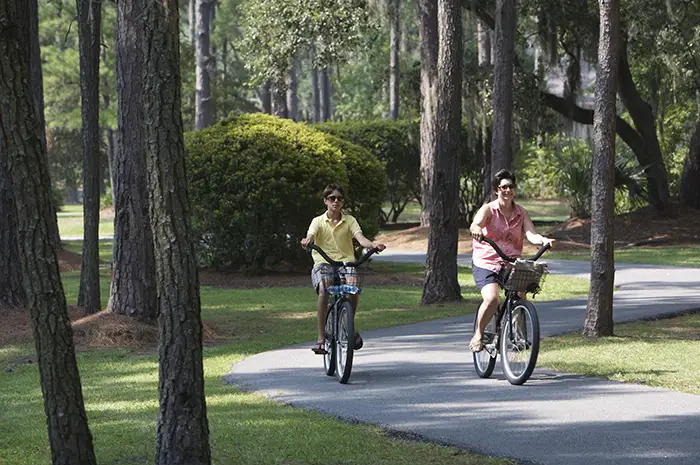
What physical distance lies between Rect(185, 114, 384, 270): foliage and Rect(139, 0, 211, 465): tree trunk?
15718 millimetres

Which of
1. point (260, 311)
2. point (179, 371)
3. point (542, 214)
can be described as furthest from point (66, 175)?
point (179, 371)

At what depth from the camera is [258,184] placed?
22.0 metres

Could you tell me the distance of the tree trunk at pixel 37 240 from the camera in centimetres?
596

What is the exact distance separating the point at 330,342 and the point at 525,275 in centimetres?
199

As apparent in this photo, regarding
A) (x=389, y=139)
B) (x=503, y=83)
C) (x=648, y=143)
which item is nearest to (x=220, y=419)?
(x=503, y=83)

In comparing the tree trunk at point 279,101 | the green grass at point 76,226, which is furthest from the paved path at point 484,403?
the green grass at point 76,226

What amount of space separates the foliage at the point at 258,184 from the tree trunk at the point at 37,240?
51.6 ft

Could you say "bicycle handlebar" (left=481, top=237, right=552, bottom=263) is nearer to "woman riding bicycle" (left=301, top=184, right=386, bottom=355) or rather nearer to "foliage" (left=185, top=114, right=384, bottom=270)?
"woman riding bicycle" (left=301, top=184, right=386, bottom=355)

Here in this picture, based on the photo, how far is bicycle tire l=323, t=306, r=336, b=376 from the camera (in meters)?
10.5

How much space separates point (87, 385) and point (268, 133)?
1224 centimetres

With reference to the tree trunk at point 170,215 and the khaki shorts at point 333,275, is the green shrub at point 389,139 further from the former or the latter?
the tree trunk at point 170,215

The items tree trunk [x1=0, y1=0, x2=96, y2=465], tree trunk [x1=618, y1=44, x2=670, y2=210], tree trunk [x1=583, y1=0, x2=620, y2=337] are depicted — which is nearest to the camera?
tree trunk [x1=0, y1=0, x2=96, y2=465]

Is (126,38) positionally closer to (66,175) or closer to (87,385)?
(87,385)

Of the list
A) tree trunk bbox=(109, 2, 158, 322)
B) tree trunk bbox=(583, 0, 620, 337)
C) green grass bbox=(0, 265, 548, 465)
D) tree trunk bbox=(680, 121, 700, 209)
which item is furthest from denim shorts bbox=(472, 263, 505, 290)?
tree trunk bbox=(680, 121, 700, 209)
